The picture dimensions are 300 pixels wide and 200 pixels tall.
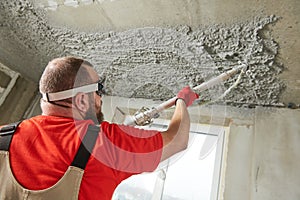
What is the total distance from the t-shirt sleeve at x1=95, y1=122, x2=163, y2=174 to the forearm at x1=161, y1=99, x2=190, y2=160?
3 cm

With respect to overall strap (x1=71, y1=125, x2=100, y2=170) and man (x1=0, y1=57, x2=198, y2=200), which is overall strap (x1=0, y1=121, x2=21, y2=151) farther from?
overall strap (x1=71, y1=125, x2=100, y2=170)

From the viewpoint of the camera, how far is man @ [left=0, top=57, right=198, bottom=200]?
3.23 ft

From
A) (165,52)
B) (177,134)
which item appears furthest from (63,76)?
(165,52)

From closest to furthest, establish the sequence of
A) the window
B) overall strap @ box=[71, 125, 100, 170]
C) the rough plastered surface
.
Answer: overall strap @ box=[71, 125, 100, 170]
the rough plastered surface
the window

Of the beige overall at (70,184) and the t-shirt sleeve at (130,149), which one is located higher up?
the t-shirt sleeve at (130,149)

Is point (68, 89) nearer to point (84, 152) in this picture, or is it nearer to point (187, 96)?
point (84, 152)

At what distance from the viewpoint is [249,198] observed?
154cm

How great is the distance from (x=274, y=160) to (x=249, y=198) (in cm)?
22

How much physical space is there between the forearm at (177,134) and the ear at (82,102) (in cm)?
31

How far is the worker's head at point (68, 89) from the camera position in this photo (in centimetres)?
112

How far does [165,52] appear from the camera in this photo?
61.8 inches

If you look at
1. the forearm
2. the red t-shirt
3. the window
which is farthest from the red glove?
the window

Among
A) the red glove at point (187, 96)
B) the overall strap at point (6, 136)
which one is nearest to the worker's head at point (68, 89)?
the overall strap at point (6, 136)

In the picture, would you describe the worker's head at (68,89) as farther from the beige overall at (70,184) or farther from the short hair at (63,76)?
the beige overall at (70,184)
